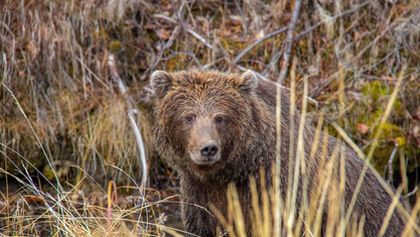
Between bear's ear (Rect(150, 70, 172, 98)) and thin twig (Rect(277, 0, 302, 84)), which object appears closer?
bear's ear (Rect(150, 70, 172, 98))

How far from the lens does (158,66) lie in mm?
9023

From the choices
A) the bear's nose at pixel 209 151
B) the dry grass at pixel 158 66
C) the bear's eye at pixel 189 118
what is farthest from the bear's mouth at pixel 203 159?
the dry grass at pixel 158 66

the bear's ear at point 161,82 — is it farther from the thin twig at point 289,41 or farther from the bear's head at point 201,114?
the thin twig at point 289,41

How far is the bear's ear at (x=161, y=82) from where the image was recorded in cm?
602

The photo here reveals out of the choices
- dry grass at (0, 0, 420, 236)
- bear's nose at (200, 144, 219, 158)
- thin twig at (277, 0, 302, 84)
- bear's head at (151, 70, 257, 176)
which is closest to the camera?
bear's nose at (200, 144, 219, 158)

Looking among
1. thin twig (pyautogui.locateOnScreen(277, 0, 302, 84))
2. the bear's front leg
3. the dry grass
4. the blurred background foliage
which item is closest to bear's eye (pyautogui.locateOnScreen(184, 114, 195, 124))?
the bear's front leg

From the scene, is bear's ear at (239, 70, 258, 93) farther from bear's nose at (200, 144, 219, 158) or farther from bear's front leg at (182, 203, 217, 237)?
bear's front leg at (182, 203, 217, 237)

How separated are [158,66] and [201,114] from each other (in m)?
3.28

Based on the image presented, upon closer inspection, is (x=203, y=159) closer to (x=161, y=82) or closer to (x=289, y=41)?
(x=161, y=82)

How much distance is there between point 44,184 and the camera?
830 centimetres

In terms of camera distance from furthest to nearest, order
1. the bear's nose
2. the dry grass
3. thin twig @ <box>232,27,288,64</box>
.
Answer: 1. thin twig @ <box>232,27,288,64</box>
2. the dry grass
3. the bear's nose

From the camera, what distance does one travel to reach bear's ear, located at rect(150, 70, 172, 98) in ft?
19.7

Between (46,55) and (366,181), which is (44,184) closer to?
(46,55)

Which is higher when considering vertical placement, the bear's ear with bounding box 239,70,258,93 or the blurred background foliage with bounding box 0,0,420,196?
the bear's ear with bounding box 239,70,258,93
